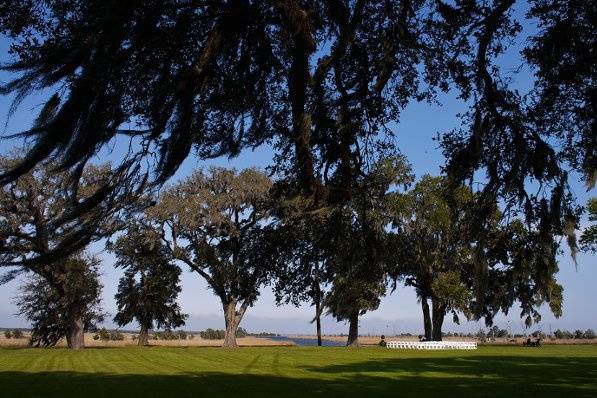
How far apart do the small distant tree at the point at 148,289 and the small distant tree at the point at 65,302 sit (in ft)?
10.5

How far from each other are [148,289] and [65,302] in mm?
A: 9430

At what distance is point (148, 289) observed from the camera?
1821 inches

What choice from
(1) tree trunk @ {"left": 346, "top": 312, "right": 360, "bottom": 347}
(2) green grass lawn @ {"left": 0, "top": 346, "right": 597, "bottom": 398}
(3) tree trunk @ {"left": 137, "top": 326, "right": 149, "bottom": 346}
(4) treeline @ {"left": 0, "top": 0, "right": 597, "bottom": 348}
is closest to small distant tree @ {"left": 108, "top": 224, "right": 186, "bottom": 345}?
(3) tree trunk @ {"left": 137, "top": 326, "right": 149, "bottom": 346}

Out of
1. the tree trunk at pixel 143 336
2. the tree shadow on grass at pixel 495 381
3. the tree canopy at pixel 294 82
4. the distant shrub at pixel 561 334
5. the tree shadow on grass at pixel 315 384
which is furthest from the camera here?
the distant shrub at pixel 561 334

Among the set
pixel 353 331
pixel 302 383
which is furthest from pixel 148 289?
pixel 302 383

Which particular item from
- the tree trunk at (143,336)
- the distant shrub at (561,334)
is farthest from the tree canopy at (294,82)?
Answer: the distant shrub at (561,334)

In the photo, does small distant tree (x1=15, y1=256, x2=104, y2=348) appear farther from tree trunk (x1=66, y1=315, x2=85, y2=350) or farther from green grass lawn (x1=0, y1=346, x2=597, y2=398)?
green grass lawn (x1=0, y1=346, x2=597, y2=398)

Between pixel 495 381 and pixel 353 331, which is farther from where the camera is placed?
pixel 353 331

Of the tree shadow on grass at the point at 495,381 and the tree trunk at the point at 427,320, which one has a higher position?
the tree trunk at the point at 427,320

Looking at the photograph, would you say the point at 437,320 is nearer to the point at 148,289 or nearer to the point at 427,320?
the point at 427,320

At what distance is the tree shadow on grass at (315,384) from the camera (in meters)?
11.5

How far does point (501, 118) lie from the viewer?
7.13 m

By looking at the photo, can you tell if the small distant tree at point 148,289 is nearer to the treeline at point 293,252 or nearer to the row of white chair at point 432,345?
the treeline at point 293,252

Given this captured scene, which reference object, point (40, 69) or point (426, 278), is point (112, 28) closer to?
point (40, 69)
